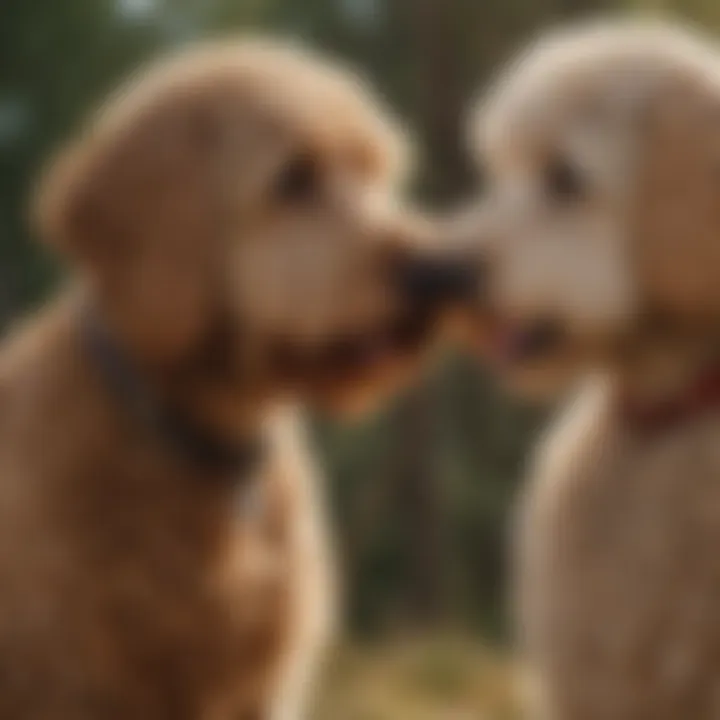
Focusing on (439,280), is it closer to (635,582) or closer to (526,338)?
(526,338)

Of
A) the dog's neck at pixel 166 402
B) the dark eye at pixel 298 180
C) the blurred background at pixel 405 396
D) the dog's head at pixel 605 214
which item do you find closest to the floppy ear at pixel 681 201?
the dog's head at pixel 605 214

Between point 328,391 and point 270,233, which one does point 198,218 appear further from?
point 328,391

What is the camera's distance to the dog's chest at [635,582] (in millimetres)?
1323

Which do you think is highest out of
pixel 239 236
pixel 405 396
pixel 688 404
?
pixel 405 396

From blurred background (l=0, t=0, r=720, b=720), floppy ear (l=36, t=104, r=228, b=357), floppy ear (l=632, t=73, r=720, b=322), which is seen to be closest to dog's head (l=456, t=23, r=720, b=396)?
floppy ear (l=632, t=73, r=720, b=322)

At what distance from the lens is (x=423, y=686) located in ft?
6.98

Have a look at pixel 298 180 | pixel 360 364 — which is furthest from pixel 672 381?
pixel 298 180

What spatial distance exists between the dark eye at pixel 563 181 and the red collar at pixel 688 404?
19 centimetres

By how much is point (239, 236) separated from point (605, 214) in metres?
0.33

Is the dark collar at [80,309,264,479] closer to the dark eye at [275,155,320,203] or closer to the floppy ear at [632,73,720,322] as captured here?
the dark eye at [275,155,320,203]

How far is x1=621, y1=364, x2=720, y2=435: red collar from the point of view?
1.36 meters

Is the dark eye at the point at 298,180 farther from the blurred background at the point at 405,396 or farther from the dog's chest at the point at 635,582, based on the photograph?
the blurred background at the point at 405,396

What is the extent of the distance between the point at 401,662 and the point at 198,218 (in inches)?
39.3

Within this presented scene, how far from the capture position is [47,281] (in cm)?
213
